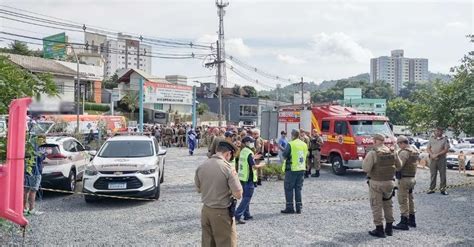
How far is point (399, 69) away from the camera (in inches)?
5576

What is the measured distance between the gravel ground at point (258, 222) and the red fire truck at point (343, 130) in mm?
3425

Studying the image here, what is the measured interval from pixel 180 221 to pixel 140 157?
9.88 ft

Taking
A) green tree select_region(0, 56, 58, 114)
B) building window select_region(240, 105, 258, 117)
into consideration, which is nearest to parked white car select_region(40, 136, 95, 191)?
green tree select_region(0, 56, 58, 114)

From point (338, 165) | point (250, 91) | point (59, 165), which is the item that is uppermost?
point (250, 91)

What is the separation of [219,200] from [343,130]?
12.2m

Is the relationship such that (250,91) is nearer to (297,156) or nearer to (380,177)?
(297,156)

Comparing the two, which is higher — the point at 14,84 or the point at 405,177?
the point at 14,84

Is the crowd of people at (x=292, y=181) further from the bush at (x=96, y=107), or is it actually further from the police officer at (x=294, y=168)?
the bush at (x=96, y=107)

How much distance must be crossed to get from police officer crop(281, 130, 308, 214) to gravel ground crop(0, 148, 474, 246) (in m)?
0.37

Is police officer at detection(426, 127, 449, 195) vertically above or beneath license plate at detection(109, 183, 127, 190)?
above

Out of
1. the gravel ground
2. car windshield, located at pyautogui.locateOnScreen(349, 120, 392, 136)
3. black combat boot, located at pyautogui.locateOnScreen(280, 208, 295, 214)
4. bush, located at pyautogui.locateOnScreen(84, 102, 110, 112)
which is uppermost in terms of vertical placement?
bush, located at pyautogui.locateOnScreen(84, 102, 110, 112)

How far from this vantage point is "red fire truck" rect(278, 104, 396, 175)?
54.0ft

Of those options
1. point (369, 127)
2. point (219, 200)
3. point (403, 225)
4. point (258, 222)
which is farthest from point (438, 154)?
point (219, 200)

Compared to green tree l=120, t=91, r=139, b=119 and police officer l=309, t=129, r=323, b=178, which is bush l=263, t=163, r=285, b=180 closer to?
police officer l=309, t=129, r=323, b=178
